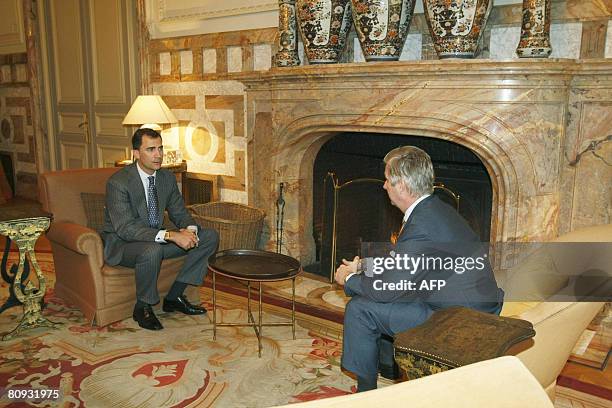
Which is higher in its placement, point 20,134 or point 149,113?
point 149,113

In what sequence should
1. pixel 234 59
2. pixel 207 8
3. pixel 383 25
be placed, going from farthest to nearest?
pixel 207 8, pixel 234 59, pixel 383 25

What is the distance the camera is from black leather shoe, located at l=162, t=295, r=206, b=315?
358 centimetres

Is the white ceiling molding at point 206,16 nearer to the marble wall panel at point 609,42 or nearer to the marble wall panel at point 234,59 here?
the marble wall panel at point 234,59

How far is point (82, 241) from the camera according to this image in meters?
3.22

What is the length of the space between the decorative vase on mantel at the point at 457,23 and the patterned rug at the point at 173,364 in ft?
5.90

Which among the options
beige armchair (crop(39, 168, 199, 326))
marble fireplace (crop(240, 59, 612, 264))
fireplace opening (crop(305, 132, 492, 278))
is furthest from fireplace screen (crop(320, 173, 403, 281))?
beige armchair (crop(39, 168, 199, 326))

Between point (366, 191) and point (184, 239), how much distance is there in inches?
60.9

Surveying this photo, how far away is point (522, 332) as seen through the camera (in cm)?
156

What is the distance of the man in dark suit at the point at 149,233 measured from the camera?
3330 mm

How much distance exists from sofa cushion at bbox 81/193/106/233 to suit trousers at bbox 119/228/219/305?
1.35ft

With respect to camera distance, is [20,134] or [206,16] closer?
[206,16]

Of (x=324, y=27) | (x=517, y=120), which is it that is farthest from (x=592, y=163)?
(x=324, y=27)

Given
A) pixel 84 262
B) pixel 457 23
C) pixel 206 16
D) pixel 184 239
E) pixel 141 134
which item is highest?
pixel 206 16

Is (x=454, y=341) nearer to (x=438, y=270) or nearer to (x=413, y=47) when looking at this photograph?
(x=438, y=270)
